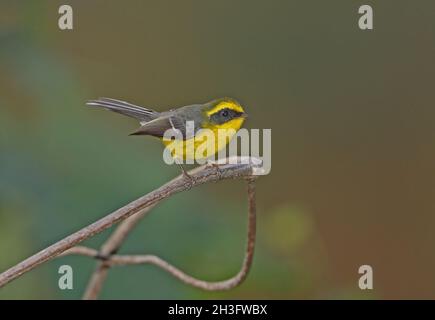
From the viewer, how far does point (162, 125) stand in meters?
0.99

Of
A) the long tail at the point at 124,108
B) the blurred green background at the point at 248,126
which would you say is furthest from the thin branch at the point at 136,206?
the blurred green background at the point at 248,126

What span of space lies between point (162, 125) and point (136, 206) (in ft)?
0.90

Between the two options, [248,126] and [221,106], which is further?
[248,126]

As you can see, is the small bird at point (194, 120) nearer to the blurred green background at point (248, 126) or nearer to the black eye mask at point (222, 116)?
the black eye mask at point (222, 116)

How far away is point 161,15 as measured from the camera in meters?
1.97

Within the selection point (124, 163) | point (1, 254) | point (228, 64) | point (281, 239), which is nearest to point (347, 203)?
point (281, 239)

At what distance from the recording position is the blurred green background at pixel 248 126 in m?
1.37

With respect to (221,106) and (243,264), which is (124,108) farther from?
(243,264)

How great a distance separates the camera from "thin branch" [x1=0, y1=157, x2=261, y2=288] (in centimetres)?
67

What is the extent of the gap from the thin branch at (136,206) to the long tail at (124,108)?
128 millimetres

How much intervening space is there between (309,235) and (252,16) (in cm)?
73

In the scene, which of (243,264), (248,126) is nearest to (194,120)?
(243,264)

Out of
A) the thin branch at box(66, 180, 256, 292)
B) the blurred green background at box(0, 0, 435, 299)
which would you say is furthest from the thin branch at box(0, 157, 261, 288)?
the blurred green background at box(0, 0, 435, 299)

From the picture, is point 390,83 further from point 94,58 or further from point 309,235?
point 94,58
